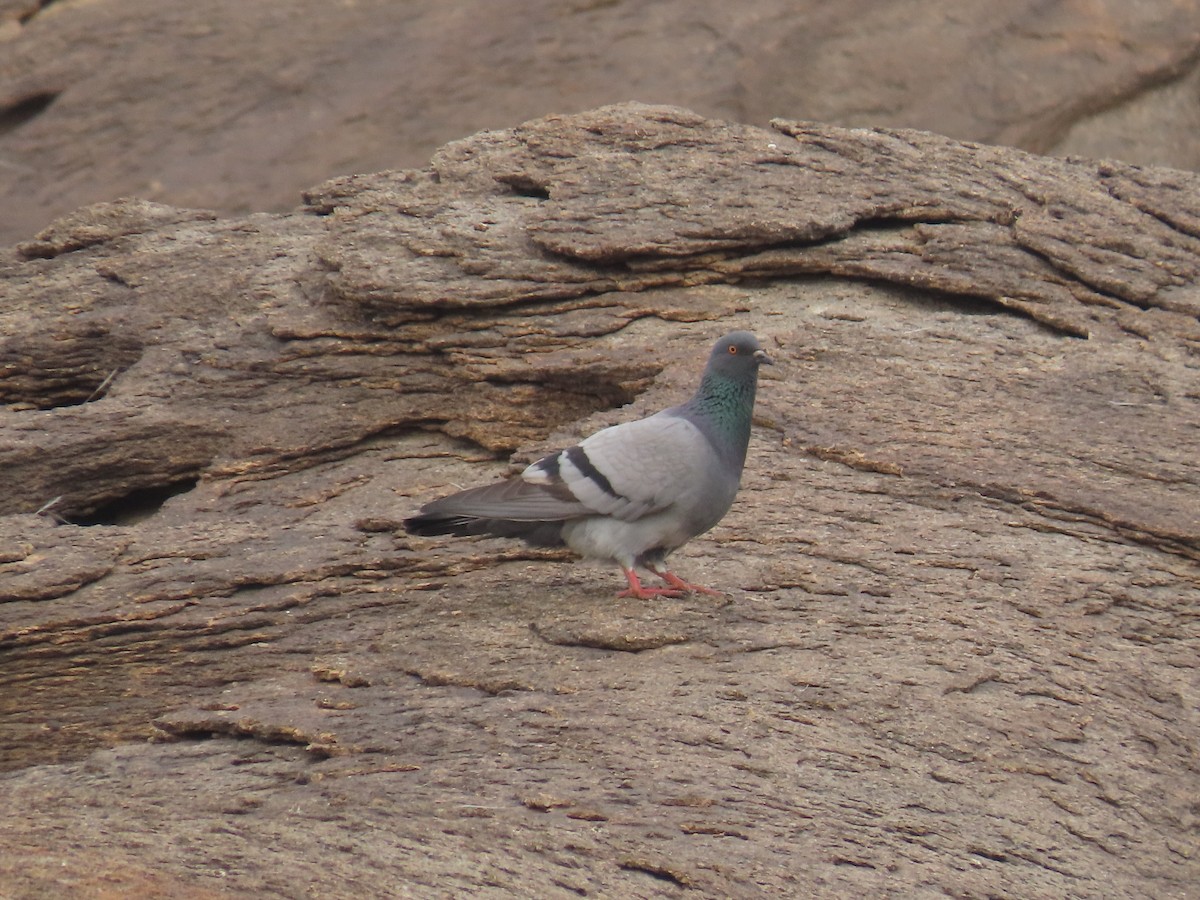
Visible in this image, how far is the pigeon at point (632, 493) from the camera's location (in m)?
7.86

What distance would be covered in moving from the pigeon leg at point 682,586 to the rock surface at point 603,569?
15 centimetres

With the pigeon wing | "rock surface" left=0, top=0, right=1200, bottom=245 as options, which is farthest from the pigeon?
"rock surface" left=0, top=0, right=1200, bottom=245

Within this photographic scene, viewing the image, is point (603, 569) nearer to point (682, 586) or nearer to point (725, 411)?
point (682, 586)

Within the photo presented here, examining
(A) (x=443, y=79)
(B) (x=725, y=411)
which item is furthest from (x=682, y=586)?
(A) (x=443, y=79)

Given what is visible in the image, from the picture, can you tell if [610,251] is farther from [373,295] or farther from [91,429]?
[91,429]

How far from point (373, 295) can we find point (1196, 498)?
15.4 ft

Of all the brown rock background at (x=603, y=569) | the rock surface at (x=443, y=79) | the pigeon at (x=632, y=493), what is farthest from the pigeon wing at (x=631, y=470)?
the rock surface at (x=443, y=79)

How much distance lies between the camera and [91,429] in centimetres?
948

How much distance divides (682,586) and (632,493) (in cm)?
56

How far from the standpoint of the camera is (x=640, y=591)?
26.2 feet

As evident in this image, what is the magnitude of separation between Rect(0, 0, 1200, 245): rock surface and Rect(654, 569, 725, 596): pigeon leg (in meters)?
8.92

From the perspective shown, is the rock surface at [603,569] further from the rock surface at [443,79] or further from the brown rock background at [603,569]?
the rock surface at [443,79]

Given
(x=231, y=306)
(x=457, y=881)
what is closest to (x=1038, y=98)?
(x=231, y=306)

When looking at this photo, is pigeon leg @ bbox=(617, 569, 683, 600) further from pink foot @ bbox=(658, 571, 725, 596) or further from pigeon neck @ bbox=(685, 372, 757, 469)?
pigeon neck @ bbox=(685, 372, 757, 469)
